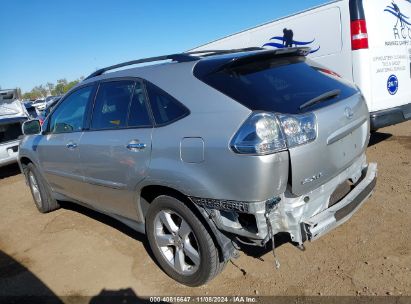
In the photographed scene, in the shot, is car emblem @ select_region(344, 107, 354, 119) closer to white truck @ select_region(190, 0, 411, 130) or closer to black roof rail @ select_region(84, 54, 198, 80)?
black roof rail @ select_region(84, 54, 198, 80)

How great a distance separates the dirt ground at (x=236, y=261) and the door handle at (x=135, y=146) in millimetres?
1166

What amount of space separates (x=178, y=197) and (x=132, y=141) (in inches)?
25.3

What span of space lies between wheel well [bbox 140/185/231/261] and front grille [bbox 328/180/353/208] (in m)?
0.85

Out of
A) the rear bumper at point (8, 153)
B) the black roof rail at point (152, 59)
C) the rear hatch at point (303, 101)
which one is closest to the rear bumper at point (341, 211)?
the rear hatch at point (303, 101)

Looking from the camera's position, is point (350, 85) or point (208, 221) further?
point (350, 85)

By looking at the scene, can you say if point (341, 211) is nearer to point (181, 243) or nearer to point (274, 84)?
point (274, 84)

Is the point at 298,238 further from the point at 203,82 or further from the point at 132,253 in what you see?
the point at 132,253

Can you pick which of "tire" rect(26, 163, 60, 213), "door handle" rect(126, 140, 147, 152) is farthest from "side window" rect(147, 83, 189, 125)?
"tire" rect(26, 163, 60, 213)

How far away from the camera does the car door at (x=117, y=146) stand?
311 cm

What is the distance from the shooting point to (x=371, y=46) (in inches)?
206

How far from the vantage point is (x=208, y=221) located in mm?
2721

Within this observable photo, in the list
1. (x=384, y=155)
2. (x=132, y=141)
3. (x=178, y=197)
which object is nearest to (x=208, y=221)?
(x=178, y=197)

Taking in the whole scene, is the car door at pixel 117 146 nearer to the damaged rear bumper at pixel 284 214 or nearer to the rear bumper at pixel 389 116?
the damaged rear bumper at pixel 284 214

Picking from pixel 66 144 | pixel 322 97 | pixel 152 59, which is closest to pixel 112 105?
pixel 152 59
